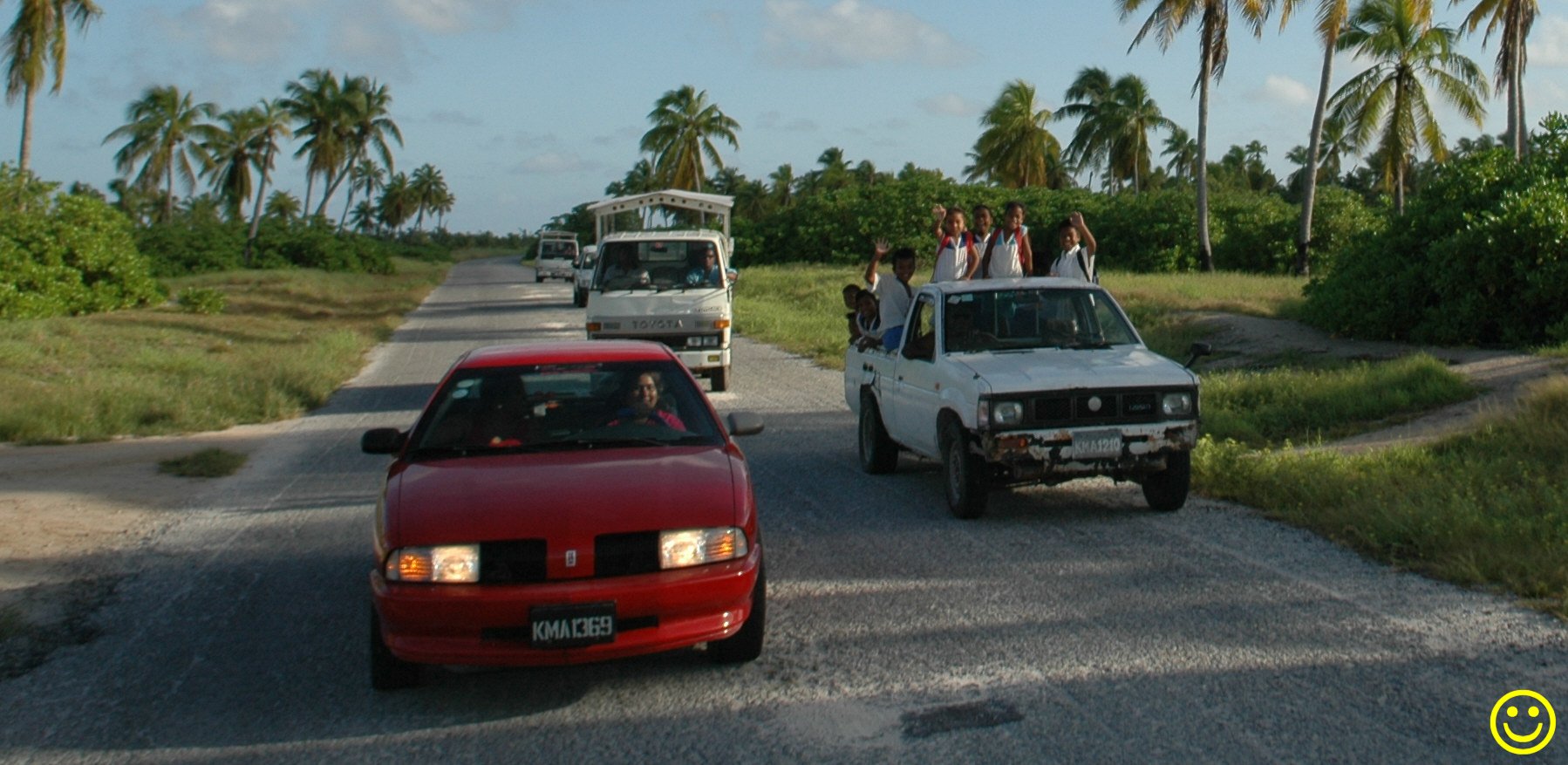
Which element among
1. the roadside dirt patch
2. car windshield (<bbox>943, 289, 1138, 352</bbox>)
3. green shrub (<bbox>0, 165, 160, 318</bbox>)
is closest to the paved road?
the roadside dirt patch

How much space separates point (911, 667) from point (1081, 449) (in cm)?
306

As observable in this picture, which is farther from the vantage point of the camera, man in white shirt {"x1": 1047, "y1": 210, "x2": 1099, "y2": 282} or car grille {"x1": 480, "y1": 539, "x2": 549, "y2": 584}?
man in white shirt {"x1": 1047, "y1": 210, "x2": 1099, "y2": 282}

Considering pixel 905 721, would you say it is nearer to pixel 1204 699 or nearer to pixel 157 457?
pixel 1204 699

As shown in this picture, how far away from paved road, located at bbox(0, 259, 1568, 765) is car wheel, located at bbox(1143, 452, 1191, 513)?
109 mm

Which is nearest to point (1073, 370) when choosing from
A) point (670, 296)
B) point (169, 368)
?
point (670, 296)

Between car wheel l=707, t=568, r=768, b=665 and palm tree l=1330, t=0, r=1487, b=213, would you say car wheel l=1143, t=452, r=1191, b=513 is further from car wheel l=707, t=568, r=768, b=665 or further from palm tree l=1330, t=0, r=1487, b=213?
palm tree l=1330, t=0, r=1487, b=213

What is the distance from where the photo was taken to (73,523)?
9570 mm

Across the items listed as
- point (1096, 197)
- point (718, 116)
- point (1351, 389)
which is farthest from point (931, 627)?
point (718, 116)

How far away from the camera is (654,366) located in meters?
6.88

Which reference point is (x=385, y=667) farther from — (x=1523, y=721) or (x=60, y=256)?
(x=60, y=256)

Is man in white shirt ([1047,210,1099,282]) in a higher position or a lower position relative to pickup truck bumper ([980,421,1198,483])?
higher

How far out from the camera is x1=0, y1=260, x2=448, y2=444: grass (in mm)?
14695

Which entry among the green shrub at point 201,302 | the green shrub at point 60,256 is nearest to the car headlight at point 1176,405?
the green shrub at point 60,256

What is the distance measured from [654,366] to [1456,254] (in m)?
12.6
